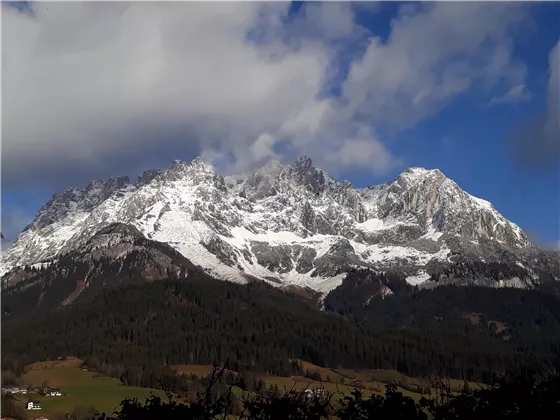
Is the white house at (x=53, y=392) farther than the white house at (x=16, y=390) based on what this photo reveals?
Yes

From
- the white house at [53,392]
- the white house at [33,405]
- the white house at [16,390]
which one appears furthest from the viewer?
the white house at [53,392]

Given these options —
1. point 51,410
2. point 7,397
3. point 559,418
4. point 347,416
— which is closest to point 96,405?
point 51,410

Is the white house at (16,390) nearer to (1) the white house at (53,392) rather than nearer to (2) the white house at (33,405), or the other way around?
(1) the white house at (53,392)

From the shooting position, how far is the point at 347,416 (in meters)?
35.6

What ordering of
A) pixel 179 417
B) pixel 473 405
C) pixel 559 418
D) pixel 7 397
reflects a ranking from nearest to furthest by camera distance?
pixel 559 418, pixel 179 417, pixel 473 405, pixel 7 397

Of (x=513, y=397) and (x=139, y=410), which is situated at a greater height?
(x=513, y=397)

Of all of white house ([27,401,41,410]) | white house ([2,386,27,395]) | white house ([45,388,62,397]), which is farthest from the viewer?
white house ([45,388,62,397])

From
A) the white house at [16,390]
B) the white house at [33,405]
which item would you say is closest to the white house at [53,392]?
the white house at [16,390]

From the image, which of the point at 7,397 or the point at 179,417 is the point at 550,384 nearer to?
the point at 179,417

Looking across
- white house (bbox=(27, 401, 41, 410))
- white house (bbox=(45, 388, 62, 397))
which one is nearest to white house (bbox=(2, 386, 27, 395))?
white house (bbox=(45, 388, 62, 397))

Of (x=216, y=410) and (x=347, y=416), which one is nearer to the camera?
(x=216, y=410)

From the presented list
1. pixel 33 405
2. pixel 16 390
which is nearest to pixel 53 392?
pixel 16 390

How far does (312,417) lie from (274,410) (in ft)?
6.24

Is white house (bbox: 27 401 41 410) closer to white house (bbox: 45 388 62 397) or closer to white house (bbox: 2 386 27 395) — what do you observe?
white house (bbox: 2 386 27 395)
